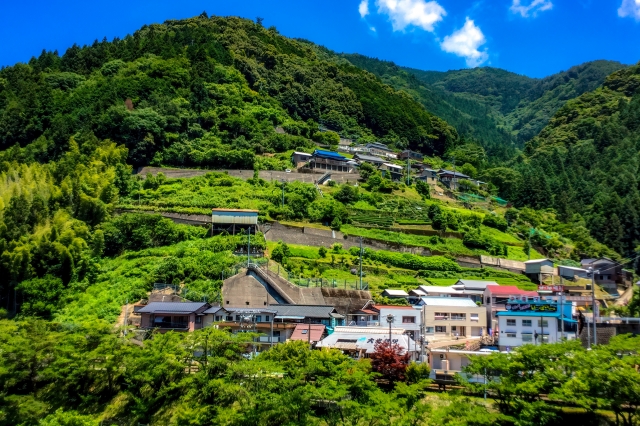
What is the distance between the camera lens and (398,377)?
25.2 meters

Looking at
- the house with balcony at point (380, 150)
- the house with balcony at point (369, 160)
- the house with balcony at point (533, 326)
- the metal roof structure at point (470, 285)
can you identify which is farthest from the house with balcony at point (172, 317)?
the house with balcony at point (380, 150)

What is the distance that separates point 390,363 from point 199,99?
53.2 meters

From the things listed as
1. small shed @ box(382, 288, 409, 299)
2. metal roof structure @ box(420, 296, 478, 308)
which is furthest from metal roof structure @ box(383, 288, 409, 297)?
metal roof structure @ box(420, 296, 478, 308)

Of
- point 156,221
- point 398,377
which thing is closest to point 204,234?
point 156,221

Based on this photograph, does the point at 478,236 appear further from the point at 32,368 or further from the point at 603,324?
the point at 32,368

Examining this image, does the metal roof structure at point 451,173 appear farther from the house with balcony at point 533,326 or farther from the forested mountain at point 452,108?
the house with balcony at point 533,326

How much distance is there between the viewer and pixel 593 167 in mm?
86312

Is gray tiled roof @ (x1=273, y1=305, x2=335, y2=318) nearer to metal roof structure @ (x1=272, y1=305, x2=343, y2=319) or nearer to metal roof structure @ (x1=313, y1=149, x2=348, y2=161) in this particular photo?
metal roof structure @ (x1=272, y1=305, x2=343, y2=319)

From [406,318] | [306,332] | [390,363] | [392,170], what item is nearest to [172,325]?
[306,332]

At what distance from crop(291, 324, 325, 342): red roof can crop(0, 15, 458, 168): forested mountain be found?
3093 cm

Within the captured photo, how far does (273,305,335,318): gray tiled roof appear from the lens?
33.0 metres

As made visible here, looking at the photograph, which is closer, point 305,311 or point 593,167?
point 305,311

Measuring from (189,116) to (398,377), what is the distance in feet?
158

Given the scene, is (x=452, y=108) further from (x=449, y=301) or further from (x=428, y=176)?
(x=449, y=301)
